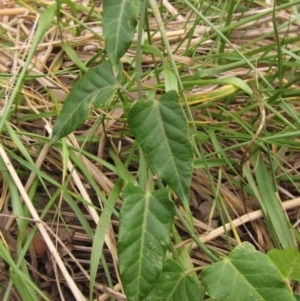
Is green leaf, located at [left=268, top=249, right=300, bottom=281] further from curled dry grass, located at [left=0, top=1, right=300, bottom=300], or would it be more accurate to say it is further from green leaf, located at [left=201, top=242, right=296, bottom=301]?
curled dry grass, located at [left=0, top=1, right=300, bottom=300]

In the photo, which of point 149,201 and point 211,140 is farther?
point 211,140

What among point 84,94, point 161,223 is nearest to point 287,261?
point 161,223

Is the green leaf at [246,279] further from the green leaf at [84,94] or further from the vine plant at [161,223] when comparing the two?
the green leaf at [84,94]

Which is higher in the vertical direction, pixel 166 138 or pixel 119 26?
pixel 119 26

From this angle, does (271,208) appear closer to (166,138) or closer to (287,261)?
(287,261)

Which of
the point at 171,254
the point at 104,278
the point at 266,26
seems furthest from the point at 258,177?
the point at 266,26

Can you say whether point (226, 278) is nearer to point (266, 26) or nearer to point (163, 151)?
point (163, 151)
